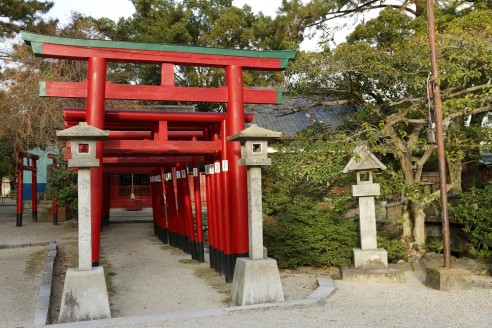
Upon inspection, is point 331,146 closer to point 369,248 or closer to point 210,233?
point 369,248

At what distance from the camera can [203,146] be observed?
8406 millimetres

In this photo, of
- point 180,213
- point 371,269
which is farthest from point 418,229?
point 180,213

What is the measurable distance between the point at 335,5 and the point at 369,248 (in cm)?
877

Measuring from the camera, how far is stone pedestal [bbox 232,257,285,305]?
6605mm

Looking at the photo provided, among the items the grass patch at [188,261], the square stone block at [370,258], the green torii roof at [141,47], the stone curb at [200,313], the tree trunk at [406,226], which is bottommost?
the grass patch at [188,261]

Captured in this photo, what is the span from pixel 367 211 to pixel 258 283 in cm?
354

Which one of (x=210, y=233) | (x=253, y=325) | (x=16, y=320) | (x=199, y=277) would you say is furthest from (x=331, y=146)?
(x=16, y=320)

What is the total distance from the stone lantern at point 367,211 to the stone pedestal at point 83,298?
496cm

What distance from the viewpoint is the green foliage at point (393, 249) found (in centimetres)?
982

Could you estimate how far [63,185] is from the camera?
17625 mm

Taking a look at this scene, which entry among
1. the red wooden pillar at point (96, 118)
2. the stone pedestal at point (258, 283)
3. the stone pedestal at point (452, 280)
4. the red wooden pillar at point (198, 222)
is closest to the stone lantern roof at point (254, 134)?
the stone pedestal at point (258, 283)

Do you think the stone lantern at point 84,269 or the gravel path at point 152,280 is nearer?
the stone lantern at point 84,269

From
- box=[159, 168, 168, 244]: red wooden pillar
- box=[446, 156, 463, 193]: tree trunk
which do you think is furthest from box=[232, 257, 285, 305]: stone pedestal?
box=[159, 168, 168, 244]: red wooden pillar

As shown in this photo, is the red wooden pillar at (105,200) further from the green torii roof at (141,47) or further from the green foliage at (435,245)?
the green foliage at (435,245)
